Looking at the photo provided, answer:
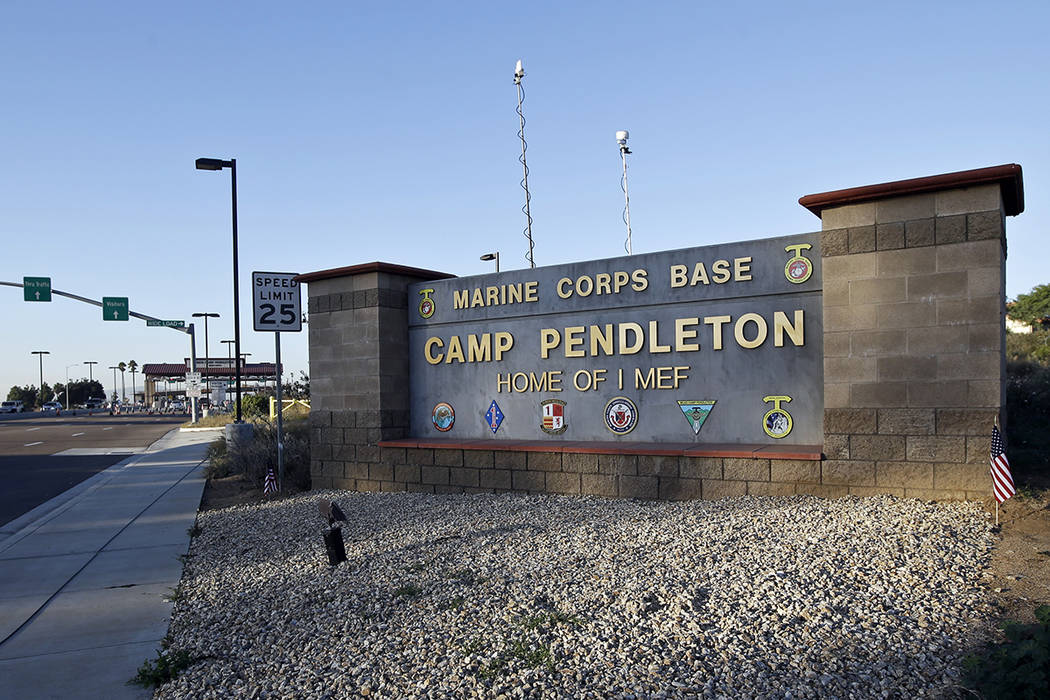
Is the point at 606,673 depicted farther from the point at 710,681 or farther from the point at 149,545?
the point at 149,545

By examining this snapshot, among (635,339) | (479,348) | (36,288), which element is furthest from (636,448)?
(36,288)

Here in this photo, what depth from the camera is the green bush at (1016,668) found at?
11.5ft

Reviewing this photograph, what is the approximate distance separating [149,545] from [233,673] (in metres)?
5.32

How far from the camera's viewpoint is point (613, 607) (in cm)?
538

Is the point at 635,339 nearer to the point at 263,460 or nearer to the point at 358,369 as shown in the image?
the point at 358,369

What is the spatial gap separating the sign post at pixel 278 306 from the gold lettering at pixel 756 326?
24.7 feet

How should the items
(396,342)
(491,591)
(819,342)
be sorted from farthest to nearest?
(396,342), (819,342), (491,591)

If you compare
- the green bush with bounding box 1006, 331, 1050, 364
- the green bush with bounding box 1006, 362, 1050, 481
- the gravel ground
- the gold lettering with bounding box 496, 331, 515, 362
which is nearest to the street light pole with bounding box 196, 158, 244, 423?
the gold lettering with bounding box 496, 331, 515, 362

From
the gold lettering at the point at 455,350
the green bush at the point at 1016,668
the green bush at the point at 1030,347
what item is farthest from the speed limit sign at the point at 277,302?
the green bush at the point at 1030,347

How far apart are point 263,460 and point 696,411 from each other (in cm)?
864

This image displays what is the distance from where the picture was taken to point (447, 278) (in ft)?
42.0

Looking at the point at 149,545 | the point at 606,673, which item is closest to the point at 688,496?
the point at 606,673

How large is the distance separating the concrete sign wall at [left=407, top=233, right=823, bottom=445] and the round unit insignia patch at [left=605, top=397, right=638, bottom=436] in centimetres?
2

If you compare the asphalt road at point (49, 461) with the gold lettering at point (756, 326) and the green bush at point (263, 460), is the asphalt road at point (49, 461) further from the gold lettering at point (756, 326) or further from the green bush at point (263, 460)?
the gold lettering at point (756, 326)
